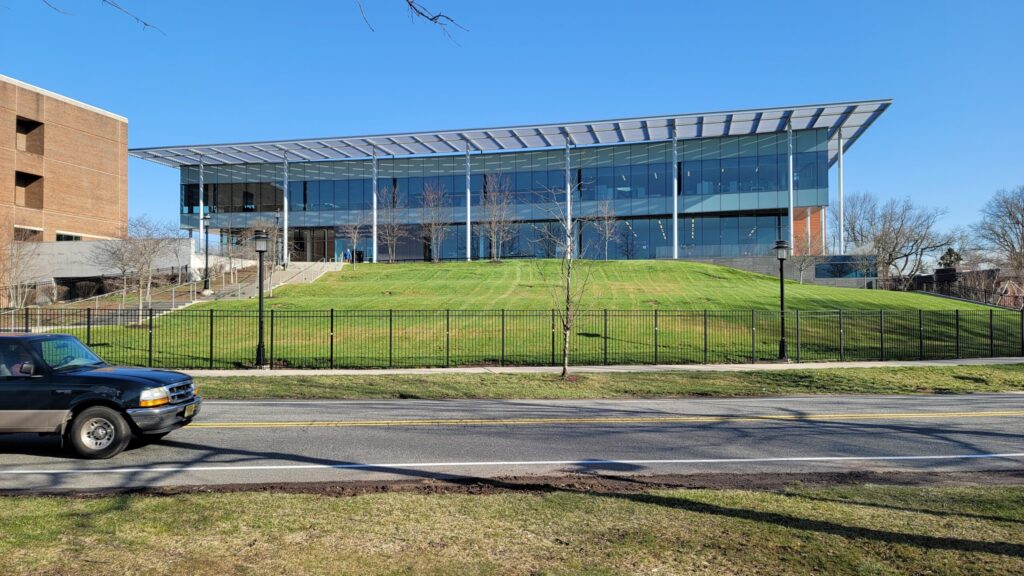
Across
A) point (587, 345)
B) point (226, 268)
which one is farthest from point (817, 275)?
point (226, 268)

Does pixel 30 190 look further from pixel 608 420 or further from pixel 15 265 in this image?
pixel 608 420

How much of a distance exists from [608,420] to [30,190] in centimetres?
5560

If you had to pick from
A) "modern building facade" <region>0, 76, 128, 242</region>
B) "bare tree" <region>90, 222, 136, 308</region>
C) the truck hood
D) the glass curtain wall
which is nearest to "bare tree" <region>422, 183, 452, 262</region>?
the glass curtain wall

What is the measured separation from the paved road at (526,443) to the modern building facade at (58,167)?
136 feet

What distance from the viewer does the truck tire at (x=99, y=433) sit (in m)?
8.60

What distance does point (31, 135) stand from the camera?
167ft

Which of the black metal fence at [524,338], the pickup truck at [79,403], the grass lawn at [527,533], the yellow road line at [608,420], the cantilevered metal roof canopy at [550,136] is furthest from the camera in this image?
the cantilevered metal roof canopy at [550,136]

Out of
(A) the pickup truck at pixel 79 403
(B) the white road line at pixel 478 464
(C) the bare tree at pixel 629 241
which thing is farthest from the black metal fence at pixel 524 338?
(C) the bare tree at pixel 629 241

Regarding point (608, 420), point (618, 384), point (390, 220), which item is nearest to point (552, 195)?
point (390, 220)

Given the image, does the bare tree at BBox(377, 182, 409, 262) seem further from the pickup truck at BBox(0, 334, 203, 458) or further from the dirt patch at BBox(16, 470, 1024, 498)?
the dirt patch at BBox(16, 470, 1024, 498)

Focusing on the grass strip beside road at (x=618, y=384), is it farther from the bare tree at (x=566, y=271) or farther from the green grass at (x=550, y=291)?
the green grass at (x=550, y=291)

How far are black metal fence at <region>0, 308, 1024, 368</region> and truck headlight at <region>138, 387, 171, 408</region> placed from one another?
12.3 m

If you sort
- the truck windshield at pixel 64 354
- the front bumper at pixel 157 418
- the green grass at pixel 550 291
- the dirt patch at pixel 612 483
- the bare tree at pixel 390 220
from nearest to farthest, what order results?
the dirt patch at pixel 612 483
the front bumper at pixel 157 418
the truck windshield at pixel 64 354
the green grass at pixel 550 291
the bare tree at pixel 390 220

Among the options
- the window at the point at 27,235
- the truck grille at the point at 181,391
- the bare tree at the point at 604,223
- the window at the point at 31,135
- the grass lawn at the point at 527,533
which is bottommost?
the grass lawn at the point at 527,533
